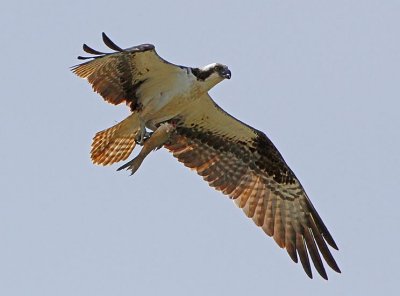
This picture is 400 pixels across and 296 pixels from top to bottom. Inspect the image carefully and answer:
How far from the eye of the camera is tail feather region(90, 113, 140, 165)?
54.6 ft

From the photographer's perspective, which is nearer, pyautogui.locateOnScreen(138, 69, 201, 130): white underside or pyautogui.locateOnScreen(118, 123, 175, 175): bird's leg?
pyautogui.locateOnScreen(118, 123, 175, 175): bird's leg

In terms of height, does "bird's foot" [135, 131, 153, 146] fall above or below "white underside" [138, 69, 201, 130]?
below

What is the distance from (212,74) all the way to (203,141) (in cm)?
194

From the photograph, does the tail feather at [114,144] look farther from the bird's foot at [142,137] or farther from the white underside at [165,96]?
the white underside at [165,96]

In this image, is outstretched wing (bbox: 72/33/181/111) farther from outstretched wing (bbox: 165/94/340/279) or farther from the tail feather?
outstretched wing (bbox: 165/94/340/279)

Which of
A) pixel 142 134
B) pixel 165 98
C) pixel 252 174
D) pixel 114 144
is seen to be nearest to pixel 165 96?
pixel 165 98

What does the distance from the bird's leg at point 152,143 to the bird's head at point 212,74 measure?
3.15 feet

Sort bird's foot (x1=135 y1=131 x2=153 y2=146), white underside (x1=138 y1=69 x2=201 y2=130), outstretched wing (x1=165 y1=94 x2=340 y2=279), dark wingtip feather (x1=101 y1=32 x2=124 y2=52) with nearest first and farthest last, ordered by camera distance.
Result: dark wingtip feather (x1=101 y1=32 x2=124 y2=52), white underside (x1=138 y1=69 x2=201 y2=130), bird's foot (x1=135 y1=131 x2=153 y2=146), outstretched wing (x1=165 y1=94 x2=340 y2=279)

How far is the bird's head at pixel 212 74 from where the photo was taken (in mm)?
15789

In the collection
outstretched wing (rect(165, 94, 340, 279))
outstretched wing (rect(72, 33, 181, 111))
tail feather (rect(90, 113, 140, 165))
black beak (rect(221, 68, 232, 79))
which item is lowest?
outstretched wing (rect(165, 94, 340, 279))

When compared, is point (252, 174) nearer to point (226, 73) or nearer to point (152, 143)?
point (152, 143)

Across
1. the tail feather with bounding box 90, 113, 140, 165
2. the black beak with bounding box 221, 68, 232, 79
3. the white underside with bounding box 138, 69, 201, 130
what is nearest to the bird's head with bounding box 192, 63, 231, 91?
the black beak with bounding box 221, 68, 232, 79

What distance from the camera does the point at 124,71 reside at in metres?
16.0

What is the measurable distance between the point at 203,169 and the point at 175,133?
2.38 ft
